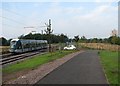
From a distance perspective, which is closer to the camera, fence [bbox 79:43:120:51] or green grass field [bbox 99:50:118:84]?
green grass field [bbox 99:50:118:84]

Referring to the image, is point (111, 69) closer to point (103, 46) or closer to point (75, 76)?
point (75, 76)

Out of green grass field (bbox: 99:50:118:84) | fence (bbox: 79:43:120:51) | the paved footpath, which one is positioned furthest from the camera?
fence (bbox: 79:43:120:51)

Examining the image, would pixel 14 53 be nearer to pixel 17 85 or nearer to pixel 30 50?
pixel 30 50

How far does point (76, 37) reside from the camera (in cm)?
12656

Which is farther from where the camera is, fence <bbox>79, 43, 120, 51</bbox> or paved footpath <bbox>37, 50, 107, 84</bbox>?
fence <bbox>79, 43, 120, 51</bbox>

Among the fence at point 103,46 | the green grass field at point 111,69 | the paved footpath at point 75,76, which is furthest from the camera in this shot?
the fence at point 103,46

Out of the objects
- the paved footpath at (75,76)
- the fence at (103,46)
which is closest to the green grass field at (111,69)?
the paved footpath at (75,76)

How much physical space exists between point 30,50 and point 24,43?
7.21 meters

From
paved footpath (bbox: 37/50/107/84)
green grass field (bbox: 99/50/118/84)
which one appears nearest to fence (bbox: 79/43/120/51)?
green grass field (bbox: 99/50/118/84)

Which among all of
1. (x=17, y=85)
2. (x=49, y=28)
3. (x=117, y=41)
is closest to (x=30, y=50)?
(x=49, y=28)

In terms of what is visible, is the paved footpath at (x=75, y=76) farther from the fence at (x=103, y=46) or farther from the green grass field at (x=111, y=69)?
the fence at (x=103, y=46)

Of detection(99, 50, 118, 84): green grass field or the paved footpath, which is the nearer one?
the paved footpath

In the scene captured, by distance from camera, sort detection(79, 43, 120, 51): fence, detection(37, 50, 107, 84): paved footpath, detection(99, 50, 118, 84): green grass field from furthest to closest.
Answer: detection(79, 43, 120, 51): fence
detection(99, 50, 118, 84): green grass field
detection(37, 50, 107, 84): paved footpath

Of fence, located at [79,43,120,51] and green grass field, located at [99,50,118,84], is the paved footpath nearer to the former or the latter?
green grass field, located at [99,50,118,84]
